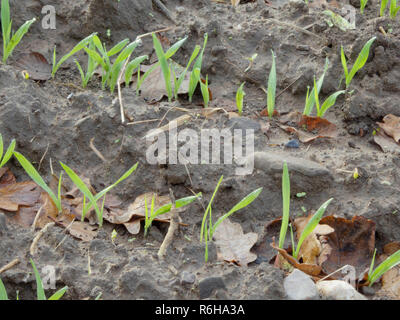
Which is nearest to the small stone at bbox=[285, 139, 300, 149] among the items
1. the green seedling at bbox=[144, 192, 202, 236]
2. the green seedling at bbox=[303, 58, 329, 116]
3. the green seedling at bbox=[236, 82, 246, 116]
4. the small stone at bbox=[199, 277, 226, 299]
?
the green seedling at bbox=[303, 58, 329, 116]

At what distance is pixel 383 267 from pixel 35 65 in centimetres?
177

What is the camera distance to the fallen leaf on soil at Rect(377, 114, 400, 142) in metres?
2.58

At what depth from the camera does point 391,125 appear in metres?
2.62

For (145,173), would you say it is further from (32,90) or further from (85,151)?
(32,90)

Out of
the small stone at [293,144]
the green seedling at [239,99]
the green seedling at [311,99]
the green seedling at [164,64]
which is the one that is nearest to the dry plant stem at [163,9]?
the green seedling at [164,64]

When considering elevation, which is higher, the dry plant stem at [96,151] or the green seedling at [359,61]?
the green seedling at [359,61]

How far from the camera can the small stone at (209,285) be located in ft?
5.97

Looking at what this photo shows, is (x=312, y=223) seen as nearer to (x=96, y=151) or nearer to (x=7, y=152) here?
(x=96, y=151)

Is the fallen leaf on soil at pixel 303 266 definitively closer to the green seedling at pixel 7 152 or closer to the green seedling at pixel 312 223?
the green seedling at pixel 312 223

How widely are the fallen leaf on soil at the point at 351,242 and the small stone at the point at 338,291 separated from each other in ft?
0.58

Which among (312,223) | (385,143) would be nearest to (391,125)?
(385,143)

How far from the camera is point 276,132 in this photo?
8.39ft
